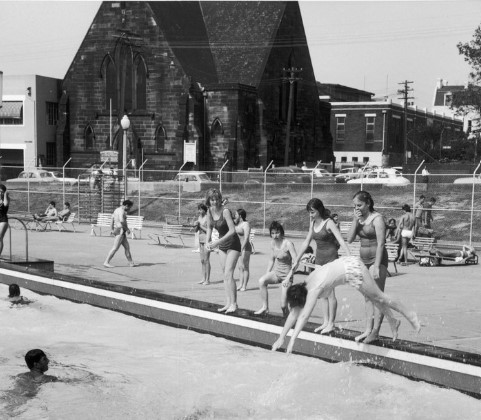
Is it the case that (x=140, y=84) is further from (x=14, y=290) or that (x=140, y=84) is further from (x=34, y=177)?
(x=14, y=290)

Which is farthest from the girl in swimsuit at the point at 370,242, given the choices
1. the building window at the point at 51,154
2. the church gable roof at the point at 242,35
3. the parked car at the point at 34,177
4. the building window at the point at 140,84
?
the building window at the point at 51,154

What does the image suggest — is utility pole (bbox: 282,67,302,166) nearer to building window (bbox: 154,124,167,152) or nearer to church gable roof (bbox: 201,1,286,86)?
church gable roof (bbox: 201,1,286,86)

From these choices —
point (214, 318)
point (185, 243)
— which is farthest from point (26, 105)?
point (214, 318)

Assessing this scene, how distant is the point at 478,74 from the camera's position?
5428cm

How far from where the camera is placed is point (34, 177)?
51.1 metres

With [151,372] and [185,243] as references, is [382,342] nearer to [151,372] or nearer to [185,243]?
[151,372]

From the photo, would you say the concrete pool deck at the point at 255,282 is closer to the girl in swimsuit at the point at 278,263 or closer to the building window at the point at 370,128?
the girl in swimsuit at the point at 278,263

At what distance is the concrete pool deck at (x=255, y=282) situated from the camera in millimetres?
11766

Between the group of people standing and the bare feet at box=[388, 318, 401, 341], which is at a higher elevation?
the group of people standing

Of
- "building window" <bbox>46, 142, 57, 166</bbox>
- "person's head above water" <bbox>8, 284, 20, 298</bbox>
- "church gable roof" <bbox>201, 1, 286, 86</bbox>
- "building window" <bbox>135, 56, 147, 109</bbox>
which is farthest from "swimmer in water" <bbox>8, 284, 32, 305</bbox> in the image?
"building window" <bbox>46, 142, 57, 166</bbox>

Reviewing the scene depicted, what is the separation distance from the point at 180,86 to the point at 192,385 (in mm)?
49564

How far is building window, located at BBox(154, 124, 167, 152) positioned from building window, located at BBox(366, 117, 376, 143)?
28.4 m

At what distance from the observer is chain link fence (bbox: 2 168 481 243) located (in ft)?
103

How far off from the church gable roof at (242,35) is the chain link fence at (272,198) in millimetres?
17943
